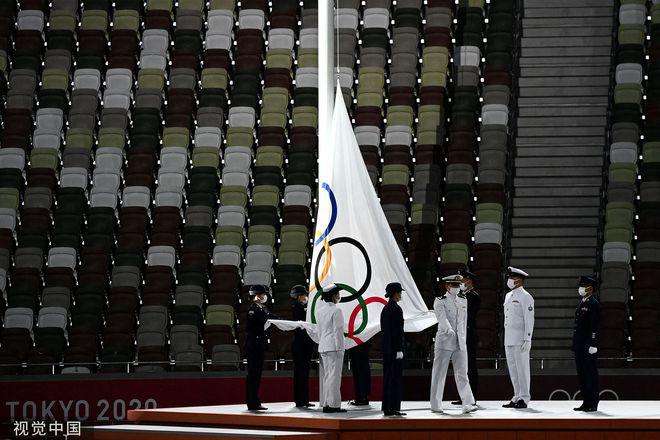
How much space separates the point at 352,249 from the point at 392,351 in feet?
4.45

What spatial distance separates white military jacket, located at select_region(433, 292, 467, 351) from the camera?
11.9 meters

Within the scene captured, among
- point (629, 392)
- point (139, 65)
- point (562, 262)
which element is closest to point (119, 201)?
point (139, 65)

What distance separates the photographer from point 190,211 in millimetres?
20109

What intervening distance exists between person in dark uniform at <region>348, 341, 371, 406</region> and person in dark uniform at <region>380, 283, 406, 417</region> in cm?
123

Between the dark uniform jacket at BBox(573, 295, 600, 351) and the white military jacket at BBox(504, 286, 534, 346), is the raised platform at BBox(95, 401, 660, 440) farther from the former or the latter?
the white military jacket at BBox(504, 286, 534, 346)

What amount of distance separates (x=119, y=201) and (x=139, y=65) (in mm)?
3015

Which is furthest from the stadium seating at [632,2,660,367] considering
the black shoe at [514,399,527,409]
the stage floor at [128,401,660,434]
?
the stage floor at [128,401,660,434]

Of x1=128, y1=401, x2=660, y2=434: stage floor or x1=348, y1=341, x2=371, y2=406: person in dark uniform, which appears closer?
x1=128, y1=401, x2=660, y2=434: stage floor

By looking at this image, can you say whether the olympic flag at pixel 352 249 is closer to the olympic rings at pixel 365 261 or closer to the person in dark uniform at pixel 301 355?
the olympic rings at pixel 365 261

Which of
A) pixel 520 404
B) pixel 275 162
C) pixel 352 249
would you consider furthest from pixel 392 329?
pixel 275 162

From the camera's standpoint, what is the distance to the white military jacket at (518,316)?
12.3 m

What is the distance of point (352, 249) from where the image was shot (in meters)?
12.6

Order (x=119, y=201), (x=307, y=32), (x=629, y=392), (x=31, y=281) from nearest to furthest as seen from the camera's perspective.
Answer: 1. (x=629, y=392)
2. (x=31, y=281)
3. (x=119, y=201)
4. (x=307, y=32)

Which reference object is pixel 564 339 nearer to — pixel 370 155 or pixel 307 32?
pixel 370 155
